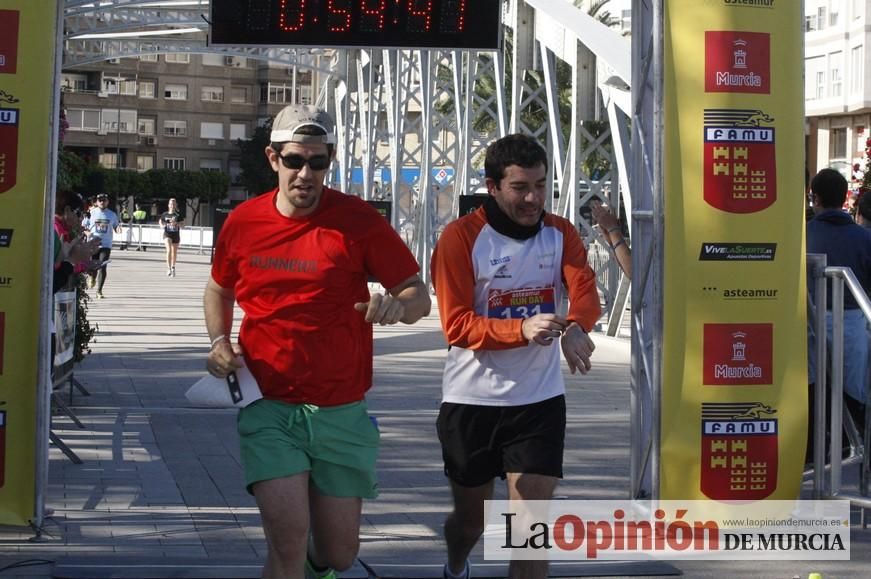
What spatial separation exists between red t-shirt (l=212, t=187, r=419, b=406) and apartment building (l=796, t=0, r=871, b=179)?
56916 millimetres

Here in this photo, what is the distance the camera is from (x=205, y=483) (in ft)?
31.7

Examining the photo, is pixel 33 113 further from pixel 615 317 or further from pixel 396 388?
pixel 615 317

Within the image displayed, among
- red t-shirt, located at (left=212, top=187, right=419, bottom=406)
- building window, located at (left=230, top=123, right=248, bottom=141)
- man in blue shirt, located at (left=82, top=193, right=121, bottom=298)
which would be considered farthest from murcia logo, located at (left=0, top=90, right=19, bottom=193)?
building window, located at (left=230, top=123, right=248, bottom=141)

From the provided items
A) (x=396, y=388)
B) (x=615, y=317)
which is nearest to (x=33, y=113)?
(x=396, y=388)

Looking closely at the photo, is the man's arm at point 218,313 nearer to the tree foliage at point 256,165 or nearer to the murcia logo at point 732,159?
the murcia logo at point 732,159

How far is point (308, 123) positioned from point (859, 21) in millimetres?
60930

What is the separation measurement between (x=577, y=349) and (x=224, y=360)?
137 centimetres

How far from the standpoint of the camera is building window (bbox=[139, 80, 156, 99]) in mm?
111750

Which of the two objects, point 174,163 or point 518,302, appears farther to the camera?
point 174,163

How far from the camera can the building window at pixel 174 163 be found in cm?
Answer: 11219

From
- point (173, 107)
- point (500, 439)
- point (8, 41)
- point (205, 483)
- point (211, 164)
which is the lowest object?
point (205, 483)

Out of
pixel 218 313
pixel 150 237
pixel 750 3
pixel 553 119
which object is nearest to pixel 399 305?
pixel 218 313

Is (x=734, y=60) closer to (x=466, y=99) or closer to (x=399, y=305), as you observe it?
(x=399, y=305)

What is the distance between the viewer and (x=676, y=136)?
8234 millimetres
